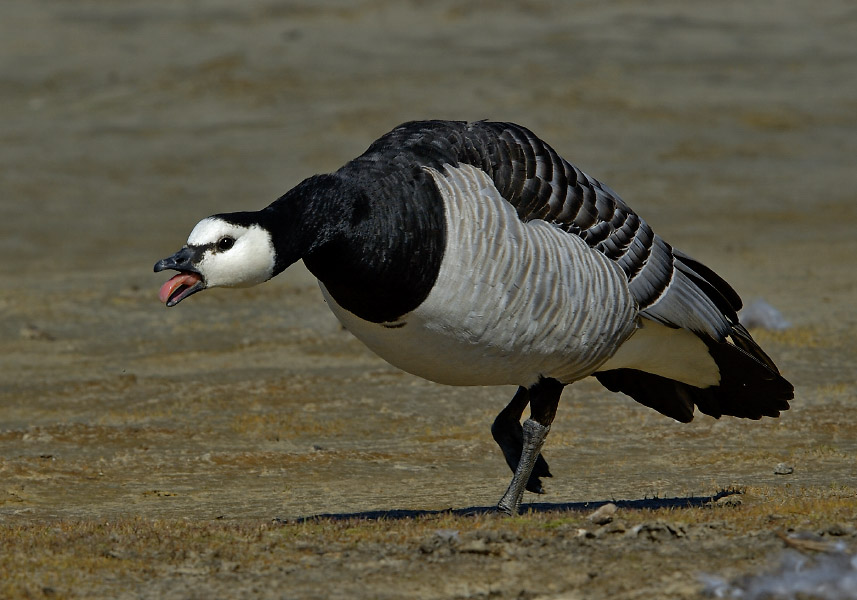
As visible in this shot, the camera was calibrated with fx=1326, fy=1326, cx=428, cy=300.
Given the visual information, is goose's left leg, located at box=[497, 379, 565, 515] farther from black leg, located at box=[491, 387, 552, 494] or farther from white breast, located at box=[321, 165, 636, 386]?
black leg, located at box=[491, 387, 552, 494]

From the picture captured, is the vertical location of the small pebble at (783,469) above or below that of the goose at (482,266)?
below

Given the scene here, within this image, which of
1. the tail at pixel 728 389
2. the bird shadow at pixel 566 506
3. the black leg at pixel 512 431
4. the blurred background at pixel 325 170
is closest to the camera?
the bird shadow at pixel 566 506

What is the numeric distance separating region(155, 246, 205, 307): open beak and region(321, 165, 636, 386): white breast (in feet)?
2.99

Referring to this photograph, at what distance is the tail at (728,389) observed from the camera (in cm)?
756

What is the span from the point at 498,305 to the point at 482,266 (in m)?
0.20

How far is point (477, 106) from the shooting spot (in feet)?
78.3

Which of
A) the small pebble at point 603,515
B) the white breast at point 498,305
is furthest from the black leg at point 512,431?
the small pebble at point 603,515

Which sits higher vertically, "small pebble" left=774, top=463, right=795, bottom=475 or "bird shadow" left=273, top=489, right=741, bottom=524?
"small pebble" left=774, top=463, right=795, bottom=475

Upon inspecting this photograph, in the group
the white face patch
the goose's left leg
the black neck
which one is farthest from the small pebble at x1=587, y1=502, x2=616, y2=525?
the white face patch

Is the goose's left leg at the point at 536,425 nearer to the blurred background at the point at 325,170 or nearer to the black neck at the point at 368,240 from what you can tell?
the blurred background at the point at 325,170

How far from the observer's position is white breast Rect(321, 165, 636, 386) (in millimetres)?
6043

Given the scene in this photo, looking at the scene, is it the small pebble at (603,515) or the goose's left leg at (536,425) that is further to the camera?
the goose's left leg at (536,425)

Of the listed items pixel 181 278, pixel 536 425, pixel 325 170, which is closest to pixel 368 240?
pixel 181 278

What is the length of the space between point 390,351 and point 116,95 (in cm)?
1976
